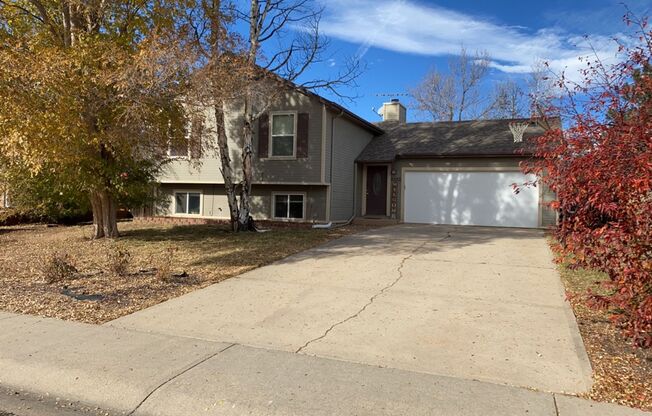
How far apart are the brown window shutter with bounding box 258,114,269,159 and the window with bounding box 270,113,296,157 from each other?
0.21m

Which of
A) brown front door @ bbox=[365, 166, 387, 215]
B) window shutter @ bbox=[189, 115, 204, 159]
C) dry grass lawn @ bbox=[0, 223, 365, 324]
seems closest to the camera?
dry grass lawn @ bbox=[0, 223, 365, 324]

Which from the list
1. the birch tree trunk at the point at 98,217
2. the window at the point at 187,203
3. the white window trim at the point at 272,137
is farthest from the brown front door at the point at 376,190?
the birch tree trunk at the point at 98,217

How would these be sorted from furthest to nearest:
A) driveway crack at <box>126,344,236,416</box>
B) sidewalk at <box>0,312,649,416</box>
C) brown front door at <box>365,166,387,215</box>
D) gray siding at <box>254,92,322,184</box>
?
brown front door at <box>365,166,387,215</box>, gray siding at <box>254,92,322,184</box>, driveway crack at <box>126,344,236,416</box>, sidewalk at <box>0,312,649,416</box>

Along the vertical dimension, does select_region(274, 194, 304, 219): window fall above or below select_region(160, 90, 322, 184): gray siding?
below

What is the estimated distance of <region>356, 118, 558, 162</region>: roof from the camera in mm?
17016

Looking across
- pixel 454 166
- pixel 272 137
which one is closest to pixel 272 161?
pixel 272 137

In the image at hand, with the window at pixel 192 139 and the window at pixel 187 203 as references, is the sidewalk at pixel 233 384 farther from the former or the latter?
the window at pixel 187 203

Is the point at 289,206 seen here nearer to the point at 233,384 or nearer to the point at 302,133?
the point at 302,133

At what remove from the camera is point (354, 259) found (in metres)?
9.84

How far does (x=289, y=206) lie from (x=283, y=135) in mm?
2501

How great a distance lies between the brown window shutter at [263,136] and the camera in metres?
16.8

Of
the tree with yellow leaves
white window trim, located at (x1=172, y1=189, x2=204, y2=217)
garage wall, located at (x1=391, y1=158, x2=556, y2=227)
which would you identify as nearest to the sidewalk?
the tree with yellow leaves

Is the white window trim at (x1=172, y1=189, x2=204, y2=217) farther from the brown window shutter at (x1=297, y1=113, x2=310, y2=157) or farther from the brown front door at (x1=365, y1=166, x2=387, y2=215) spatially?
the brown front door at (x1=365, y1=166, x2=387, y2=215)

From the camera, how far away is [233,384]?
416 centimetres
